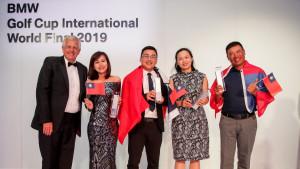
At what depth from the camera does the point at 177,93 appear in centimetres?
299

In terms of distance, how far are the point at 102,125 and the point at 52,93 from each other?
72 cm

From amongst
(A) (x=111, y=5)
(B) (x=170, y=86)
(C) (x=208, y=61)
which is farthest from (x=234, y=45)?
(A) (x=111, y=5)

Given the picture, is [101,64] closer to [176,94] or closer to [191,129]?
[176,94]

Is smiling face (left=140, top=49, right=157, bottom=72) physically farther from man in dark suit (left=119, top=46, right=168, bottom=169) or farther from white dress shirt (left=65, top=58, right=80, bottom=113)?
white dress shirt (left=65, top=58, right=80, bottom=113)

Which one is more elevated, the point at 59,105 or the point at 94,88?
the point at 94,88

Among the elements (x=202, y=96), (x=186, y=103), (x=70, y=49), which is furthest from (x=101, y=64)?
(x=202, y=96)

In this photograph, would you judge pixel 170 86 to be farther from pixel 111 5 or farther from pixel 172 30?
pixel 111 5

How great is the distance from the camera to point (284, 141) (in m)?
4.44

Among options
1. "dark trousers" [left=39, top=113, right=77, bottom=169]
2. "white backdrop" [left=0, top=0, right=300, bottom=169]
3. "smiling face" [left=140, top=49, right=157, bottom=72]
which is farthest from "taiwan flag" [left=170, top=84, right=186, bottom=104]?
"white backdrop" [left=0, top=0, right=300, bottom=169]

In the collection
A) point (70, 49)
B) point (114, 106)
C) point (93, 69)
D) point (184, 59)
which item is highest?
point (70, 49)

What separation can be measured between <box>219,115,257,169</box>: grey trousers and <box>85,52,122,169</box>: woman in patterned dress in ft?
4.41

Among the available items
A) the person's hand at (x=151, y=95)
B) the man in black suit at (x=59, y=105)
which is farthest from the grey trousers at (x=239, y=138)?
the man in black suit at (x=59, y=105)

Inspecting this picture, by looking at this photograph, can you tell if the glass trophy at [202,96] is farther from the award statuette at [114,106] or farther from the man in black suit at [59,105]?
the man in black suit at [59,105]

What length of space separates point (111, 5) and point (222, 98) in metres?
2.55
